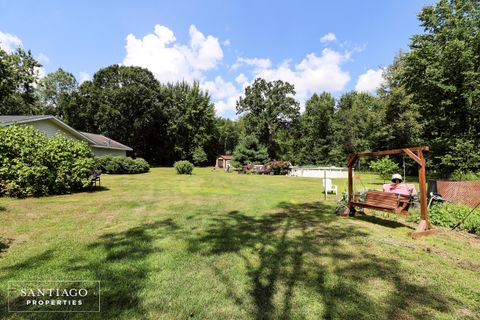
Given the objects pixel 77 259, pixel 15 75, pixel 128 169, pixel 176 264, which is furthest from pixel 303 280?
pixel 15 75

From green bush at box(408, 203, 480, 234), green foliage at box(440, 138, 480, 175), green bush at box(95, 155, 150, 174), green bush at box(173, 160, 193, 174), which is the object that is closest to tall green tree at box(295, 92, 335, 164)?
green bush at box(173, 160, 193, 174)

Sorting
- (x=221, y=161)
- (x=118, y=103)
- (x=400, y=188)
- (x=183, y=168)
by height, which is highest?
(x=118, y=103)

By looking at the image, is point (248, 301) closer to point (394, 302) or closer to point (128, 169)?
point (394, 302)

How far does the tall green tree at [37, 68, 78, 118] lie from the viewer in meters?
44.3

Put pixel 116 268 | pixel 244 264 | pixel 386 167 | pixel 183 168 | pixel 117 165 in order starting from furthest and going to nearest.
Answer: pixel 183 168 → pixel 117 165 → pixel 386 167 → pixel 244 264 → pixel 116 268

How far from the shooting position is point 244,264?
163 inches

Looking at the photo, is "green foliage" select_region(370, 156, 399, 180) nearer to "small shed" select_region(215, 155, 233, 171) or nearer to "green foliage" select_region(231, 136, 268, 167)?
"green foliage" select_region(231, 136, 268, 167)

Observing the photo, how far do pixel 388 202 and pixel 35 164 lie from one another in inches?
484

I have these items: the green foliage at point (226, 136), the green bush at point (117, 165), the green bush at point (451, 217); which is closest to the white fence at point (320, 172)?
the green bush at point (117, 165)

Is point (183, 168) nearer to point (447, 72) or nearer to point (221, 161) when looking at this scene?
point (221, 161)

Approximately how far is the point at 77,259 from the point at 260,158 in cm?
3160

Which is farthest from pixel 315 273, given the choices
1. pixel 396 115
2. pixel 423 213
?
pixel 396 115

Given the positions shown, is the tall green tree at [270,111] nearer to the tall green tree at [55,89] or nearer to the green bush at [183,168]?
the green bush at [183,168]

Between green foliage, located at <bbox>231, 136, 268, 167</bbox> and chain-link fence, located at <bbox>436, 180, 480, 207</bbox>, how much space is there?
2636cm
